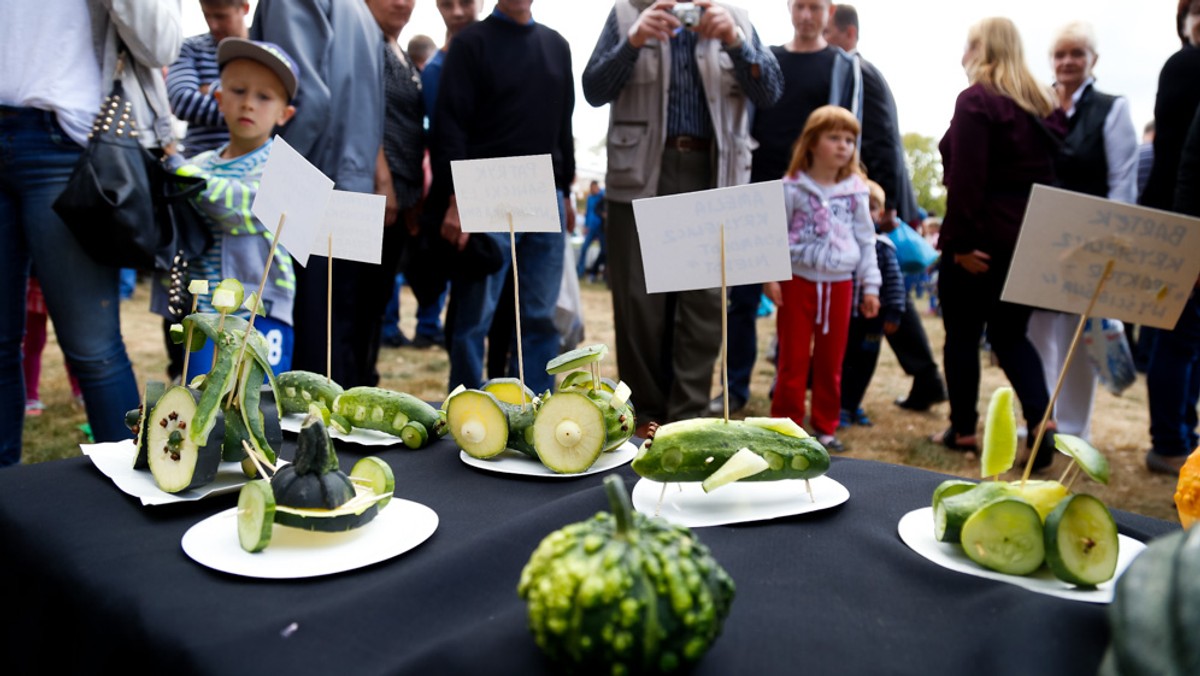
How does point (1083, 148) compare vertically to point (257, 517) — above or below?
above

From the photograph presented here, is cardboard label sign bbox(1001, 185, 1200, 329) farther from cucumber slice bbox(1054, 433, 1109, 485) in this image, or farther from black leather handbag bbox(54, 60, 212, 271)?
black leather handbag bbox(54, 60, 212, 271)

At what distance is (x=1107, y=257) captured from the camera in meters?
1.07

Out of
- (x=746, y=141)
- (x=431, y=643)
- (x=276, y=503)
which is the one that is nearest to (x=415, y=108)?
(x=746, y=141)

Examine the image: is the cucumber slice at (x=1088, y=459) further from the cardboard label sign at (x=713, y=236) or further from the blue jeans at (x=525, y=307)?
the blue jeans at (x=525, y=307)

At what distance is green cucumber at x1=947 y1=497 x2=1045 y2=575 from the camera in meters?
0.92

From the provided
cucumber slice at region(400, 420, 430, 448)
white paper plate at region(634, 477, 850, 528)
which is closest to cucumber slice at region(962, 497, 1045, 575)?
white paper plate at region(634, 477, 850, 528)

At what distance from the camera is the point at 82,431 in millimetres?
3451

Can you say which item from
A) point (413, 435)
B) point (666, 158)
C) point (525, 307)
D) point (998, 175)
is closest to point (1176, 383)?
point (998, 175)

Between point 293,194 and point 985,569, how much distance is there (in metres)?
1.13

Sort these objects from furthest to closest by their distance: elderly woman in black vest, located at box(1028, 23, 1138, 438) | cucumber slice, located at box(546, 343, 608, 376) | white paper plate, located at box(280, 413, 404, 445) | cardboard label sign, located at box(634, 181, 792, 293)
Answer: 1. elderly woman in black vest, located at box(1028, 23, 1138, 438)
2. white paper plate, located at box(280, 413, 404, 445)
3. cucumber slice, located at box(546, 343, 608, 376)
4. cardboard label sign, located at box(634, 181, 792, 293)

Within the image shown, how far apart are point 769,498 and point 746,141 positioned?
2487mm

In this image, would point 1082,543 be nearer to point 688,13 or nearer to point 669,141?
point 688,13

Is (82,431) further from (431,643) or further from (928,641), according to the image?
(928,641)

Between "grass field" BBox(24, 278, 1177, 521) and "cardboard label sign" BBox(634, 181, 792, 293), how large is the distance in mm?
1365
